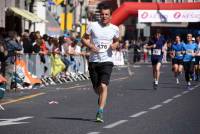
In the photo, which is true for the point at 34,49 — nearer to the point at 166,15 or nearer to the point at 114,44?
the point at 114,44

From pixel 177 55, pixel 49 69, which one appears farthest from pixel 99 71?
pixel 177 55

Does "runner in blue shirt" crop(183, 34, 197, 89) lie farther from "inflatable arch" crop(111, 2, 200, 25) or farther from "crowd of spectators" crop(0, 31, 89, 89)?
"inflatable arch" crop(111, 2, 200, 25)

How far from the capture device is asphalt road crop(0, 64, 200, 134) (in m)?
13.3

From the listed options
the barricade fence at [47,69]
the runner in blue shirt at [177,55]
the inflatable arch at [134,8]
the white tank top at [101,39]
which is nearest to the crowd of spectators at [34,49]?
the barricade fence at [47,69]

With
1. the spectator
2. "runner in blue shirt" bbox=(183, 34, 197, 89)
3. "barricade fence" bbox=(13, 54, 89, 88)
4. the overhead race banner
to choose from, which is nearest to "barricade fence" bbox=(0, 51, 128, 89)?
"barricade fence" bbox=(13, 54, 89, 88)

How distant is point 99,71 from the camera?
588 inches

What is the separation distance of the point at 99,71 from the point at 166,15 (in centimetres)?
3619

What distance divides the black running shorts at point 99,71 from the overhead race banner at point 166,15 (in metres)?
35.1

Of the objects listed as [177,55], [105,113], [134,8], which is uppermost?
[134,8]

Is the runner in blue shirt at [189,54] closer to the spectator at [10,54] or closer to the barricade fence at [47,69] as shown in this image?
the barricade fence at [47,69]

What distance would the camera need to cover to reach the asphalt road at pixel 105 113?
13.3 metres

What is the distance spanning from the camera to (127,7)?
4984 centimetres

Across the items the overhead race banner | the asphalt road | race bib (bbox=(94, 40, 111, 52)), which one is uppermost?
the overhead race banner

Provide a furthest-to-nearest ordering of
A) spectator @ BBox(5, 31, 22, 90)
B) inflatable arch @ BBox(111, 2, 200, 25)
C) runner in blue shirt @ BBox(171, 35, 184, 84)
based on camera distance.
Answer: inflatable arch @ BBox(111, 2, 200, 25) → runner in blue shirt @ BBox(171, 35, 184, 84) → spectator @ BBox(5, 31, 22, 90)
